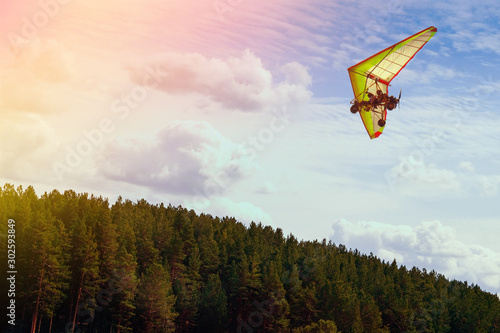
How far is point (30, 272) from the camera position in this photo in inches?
3187

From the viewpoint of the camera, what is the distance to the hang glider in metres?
43.7

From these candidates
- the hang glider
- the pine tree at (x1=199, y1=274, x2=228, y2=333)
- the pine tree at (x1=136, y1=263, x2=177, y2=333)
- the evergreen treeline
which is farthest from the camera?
the pine tree at (x1=199, y1=274, x2=228, y2=333)

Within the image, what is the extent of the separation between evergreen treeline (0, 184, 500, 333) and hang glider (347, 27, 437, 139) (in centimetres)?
4847

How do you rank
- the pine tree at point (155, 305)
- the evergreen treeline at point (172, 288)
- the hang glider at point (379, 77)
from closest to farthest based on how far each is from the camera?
the hang glider at point (379, 77), the evergreen treeline at point (172, 288), the pine tree at point (155, 305)

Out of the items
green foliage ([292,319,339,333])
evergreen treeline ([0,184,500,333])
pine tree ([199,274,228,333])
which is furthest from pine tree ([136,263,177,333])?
green foliage ([292,319,339,333])

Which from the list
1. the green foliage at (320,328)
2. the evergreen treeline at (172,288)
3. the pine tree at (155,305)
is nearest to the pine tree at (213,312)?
the evergreen treeline at (172,288)

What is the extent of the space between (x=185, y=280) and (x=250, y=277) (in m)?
11.2

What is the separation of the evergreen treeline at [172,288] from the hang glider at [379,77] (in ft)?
159

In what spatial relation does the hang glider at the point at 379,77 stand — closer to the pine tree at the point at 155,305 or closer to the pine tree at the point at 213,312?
the pine tree at the point at 155,305

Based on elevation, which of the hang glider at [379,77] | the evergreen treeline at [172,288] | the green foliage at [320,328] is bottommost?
the green foliage at [320,328]

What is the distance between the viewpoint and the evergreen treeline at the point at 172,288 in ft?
277

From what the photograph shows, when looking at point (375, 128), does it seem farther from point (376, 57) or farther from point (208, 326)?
point (208, 326)

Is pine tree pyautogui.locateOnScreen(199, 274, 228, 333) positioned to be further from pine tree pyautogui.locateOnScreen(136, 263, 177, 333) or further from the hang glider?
the hang glider

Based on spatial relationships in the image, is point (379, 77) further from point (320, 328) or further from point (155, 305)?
point (155, 305)
